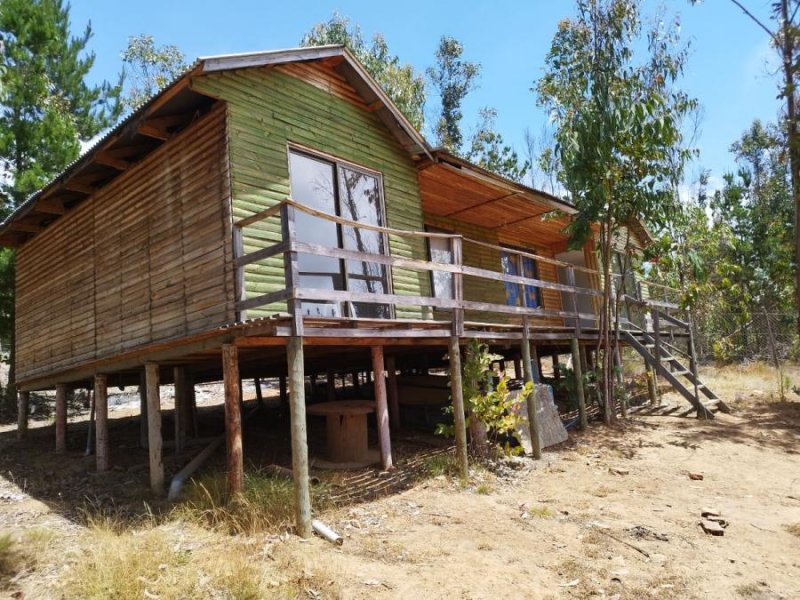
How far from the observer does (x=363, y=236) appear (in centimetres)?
984

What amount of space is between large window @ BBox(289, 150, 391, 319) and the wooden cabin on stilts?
0.10 feet

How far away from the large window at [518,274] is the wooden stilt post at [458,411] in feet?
26.1

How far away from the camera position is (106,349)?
33.6 ft

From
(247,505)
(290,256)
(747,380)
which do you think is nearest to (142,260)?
(290,256)

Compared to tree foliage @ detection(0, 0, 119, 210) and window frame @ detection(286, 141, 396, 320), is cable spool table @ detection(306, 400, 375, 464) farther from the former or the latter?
tree foliage @ detection(0, 0, 119, 210)

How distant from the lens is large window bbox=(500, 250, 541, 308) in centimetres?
1673

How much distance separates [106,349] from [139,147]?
376 centimetres

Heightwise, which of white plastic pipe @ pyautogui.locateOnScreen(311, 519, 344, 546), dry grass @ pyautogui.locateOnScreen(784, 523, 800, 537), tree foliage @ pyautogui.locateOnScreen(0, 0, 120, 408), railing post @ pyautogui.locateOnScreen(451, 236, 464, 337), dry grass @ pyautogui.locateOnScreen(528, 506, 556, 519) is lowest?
dry grass @ pyautogui.locateOnScreen(784, 523, 800, 537)

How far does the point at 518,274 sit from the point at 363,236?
8.35 m

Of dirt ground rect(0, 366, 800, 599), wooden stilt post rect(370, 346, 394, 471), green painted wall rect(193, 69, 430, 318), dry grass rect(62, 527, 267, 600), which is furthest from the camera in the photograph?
wooden stilt post rect(370, 346, 394, 471)

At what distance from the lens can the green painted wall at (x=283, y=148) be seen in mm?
7934

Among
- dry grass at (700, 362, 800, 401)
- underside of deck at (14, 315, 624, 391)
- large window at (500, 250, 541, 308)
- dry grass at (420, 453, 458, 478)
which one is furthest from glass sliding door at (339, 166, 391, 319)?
dry grass at (700, 362, 800, 401)

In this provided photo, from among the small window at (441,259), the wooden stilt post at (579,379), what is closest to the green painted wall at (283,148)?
the small window at (441,259)

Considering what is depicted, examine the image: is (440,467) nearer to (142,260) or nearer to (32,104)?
(142,260)
